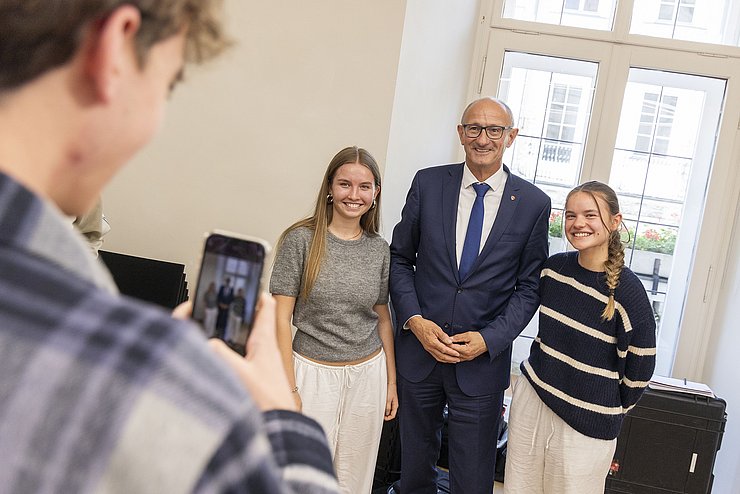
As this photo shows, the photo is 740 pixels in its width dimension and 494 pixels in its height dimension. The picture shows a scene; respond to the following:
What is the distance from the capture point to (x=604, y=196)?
2.31 m

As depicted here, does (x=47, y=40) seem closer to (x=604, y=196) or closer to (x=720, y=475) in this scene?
(x=604, y=196)

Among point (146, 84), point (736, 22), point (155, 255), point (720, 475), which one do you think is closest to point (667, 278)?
point (720, 475)

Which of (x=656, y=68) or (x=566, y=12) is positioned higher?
(x=566, y=12)

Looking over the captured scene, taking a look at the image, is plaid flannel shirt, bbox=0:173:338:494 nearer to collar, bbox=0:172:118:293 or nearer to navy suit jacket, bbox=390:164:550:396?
collar, bbox=0:172:118:293

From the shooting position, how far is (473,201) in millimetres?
2604

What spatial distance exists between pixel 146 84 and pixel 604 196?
6.76 ft

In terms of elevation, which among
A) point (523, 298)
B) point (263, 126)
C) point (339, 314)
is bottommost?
point (339, 314)

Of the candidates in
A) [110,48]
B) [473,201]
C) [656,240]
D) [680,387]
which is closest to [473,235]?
[473,201]

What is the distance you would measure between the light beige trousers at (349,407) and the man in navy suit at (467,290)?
0.67 feet

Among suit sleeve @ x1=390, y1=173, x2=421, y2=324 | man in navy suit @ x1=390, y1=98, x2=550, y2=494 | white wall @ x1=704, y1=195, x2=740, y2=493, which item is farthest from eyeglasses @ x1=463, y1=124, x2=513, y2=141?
white wall @ x1=704, y1=195, x2=740, y2=493

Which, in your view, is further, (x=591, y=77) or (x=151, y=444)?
(x=591, y=77)

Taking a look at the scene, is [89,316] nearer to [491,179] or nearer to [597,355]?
[597,355]

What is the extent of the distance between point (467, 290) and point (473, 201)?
36 cm

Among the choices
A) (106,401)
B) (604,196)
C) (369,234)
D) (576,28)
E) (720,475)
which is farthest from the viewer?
(576,28)
